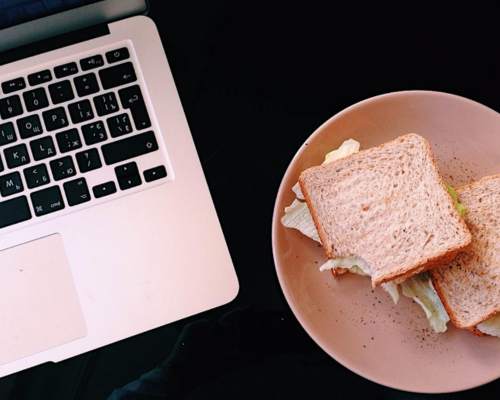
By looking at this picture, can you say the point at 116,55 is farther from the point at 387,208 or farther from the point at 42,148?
the point at 387,208

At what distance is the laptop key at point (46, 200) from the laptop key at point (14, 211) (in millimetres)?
13

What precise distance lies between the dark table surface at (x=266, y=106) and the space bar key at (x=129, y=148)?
92mm

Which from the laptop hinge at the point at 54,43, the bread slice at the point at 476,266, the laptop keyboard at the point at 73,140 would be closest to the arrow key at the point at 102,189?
the laptop keyboard at the point at 73,140

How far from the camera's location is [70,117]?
0.74 m

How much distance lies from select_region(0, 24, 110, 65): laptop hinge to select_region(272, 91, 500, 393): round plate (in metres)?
0.35

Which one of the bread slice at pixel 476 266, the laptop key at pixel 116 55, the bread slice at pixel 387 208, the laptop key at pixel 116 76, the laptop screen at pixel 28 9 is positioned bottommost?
the bread slice at pixel 476 266

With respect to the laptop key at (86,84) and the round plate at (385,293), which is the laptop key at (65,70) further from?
the round plate at (385,293)

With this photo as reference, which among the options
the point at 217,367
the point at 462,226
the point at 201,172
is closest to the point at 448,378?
the point at 462,226

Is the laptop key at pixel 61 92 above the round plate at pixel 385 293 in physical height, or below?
above

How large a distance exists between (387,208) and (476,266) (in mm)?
149

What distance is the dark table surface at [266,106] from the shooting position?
2.58ft

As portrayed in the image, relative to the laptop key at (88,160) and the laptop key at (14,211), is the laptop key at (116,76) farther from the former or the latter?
the laptop key at (14,211)

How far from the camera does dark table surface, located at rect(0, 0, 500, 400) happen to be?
2.58 ft

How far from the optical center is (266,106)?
2.68 feet
